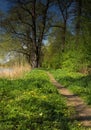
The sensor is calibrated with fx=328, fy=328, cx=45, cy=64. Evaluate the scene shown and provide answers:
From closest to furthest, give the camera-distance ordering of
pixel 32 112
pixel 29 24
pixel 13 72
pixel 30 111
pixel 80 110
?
pixel 32 112, pixel 30 111, pixel 80 110, pixel 13 72, pixel 29 24

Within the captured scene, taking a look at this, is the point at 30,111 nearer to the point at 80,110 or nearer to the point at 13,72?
the point at 80,110

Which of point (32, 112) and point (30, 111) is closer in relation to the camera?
point (32, 112)

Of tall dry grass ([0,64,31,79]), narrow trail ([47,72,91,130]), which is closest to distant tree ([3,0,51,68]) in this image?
tall dry grass ([0,64,31,79])

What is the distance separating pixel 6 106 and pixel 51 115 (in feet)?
4.72

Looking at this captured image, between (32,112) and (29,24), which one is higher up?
(29,24)

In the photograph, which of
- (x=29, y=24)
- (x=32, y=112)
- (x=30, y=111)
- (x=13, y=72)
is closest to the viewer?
(x=32, y=112)

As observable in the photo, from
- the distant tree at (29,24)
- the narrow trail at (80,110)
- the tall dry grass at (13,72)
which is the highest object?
the distant tree at (29,24)

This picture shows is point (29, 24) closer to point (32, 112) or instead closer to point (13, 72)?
point (13, 72)

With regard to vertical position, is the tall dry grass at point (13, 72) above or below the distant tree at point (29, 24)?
below

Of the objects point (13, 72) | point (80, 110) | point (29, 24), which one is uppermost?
point (29, 24)

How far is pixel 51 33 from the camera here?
4538cm

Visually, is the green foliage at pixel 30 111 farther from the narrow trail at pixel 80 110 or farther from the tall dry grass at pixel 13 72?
the tall dry grass at pixel 13 72

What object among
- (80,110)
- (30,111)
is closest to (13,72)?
(80,110)

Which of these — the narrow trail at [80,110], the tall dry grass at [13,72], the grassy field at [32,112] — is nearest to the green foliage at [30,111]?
the grassy field at [32,112]
